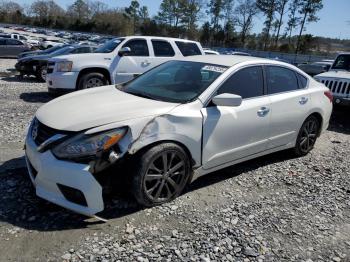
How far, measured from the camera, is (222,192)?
430cm

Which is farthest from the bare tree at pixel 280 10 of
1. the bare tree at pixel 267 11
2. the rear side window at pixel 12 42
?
the rear side window at pixel 12 42

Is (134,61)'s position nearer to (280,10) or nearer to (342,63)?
(342,63)

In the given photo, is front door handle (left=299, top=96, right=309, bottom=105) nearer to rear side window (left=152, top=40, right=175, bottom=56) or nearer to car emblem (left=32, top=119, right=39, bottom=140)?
car emblem (left=32, top=119, right=39, bottom=140)

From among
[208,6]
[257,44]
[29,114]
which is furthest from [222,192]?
[208,6]

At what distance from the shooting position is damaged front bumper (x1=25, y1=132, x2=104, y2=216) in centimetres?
316

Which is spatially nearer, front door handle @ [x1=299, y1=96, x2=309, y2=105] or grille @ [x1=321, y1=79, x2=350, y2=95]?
front door handle @ [x1=299, y1=96, x2=309, y2=105]

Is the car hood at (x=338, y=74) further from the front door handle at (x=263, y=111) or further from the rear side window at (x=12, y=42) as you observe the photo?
the rear side window at (x=12, y=42)

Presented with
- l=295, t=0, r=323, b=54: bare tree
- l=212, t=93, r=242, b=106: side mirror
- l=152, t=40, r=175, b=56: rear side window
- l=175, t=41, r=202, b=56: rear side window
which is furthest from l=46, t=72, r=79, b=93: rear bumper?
l=295, t=0, r=323, b=54: bare tree

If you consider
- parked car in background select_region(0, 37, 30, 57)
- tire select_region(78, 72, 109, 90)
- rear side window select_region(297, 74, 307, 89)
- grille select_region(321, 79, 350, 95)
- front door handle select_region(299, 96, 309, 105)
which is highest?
rear side window select_region(297, 74, 307, 89)

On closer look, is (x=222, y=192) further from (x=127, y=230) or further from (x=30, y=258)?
(x=30, y=258)

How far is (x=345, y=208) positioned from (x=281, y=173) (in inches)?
41.1

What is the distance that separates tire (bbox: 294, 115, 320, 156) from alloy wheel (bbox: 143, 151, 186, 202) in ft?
8.29

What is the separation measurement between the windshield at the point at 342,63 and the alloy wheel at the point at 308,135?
473cm

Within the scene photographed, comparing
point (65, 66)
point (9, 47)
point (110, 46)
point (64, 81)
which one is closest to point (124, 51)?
point (110, 46)
